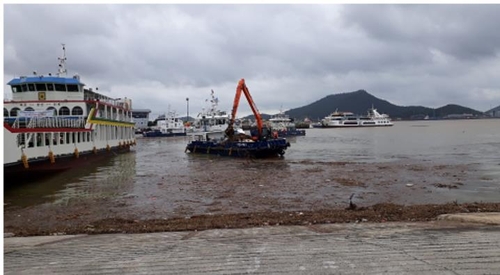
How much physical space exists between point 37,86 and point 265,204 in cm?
2395

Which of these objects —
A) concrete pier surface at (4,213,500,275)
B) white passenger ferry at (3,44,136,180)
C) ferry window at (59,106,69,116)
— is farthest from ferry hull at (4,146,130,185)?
concrete pier surface at (4,213,500,275)

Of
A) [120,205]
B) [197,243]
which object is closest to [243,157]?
[120,205]

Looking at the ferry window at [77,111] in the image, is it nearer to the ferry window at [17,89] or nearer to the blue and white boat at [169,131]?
the ferry window at [17,89]

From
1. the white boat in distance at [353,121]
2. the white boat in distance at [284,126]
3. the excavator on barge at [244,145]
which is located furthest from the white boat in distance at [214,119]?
the white boat in distance at [353,121]

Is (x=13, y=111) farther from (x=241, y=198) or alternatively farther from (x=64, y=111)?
(x=241, y=198)

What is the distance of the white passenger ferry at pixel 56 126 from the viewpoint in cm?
1905

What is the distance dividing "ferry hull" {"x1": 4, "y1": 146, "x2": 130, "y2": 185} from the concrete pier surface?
12.9 meters

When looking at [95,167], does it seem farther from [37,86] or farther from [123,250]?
[123,250]

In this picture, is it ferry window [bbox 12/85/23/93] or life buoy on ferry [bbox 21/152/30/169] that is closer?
life buoy on ferry [bbox 21/152/30/169]

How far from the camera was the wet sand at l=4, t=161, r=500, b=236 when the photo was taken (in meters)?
8.62

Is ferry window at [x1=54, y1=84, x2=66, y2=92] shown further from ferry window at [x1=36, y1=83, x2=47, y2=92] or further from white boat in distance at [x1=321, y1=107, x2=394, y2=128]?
white boat in distance at [x1=321, y1=107, x2=394, y2=128]

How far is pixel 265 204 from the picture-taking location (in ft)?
42.7

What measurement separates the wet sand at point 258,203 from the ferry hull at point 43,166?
3.95 m

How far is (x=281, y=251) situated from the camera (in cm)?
534
